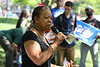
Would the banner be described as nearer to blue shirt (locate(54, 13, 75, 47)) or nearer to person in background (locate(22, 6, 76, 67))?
blue shirt (locate(54, 13, 75, 47))

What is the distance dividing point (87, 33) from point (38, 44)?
319 centimetres

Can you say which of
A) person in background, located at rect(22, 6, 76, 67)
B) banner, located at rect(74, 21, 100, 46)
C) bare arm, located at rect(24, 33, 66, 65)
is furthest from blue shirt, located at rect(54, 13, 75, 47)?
bare arm, located at rect(24, 33, 66, 65)

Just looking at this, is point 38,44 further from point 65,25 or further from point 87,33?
point 87,33

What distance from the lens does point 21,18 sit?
19.2 feet

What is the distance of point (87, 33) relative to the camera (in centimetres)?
512

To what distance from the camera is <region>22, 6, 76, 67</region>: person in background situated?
208cm

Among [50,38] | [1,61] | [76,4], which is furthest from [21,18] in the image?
[76,4]

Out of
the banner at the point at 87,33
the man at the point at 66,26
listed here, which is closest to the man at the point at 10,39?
the man at the point at 66,26

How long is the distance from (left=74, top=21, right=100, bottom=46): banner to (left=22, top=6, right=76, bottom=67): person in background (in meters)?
2.87

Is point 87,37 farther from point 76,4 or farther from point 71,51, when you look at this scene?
point 76,4

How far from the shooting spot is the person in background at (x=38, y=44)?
2084mm

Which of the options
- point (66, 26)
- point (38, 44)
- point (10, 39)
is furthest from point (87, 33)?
point (38, 44)

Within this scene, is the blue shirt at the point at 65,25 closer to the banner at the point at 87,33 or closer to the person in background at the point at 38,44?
the banner at the point at 87,33

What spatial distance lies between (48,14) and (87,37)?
2986 millimetres
